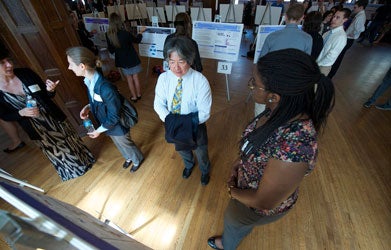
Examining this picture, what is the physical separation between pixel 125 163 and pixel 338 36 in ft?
11.2

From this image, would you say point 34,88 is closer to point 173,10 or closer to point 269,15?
point 269,15

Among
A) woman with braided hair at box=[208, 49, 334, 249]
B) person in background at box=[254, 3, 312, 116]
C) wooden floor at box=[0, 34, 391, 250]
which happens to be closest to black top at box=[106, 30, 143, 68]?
wooden floor at box=[0, 34, 391, 250]

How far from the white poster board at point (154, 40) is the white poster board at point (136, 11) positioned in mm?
4376

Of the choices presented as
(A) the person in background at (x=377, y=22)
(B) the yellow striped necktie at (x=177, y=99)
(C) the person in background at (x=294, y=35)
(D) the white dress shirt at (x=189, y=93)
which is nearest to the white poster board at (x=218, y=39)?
(C) the person in background at (x=294, y=35)

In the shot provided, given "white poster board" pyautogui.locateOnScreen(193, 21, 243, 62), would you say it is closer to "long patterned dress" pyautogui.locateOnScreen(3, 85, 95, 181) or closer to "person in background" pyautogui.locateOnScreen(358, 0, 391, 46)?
"long patterned dress" pyautogui.locateOnScreen(3, 85, 95, 181)

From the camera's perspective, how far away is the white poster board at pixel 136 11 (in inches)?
277

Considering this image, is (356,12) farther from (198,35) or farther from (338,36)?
(198,35)

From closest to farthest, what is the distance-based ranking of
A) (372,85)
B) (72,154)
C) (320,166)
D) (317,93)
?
(317,93) → (72,154) → (320,166) → (372,85)

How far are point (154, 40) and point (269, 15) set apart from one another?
148 inches

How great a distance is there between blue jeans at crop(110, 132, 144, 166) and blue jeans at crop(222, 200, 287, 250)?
1323 mm

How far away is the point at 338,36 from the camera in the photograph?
8.05ft

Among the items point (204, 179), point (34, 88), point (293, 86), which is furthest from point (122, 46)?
point (293, 86)

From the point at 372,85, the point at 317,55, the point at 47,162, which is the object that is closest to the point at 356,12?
→ the point at 372,85

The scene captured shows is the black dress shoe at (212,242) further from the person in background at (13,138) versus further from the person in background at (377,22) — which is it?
the person in background at (377,22)
